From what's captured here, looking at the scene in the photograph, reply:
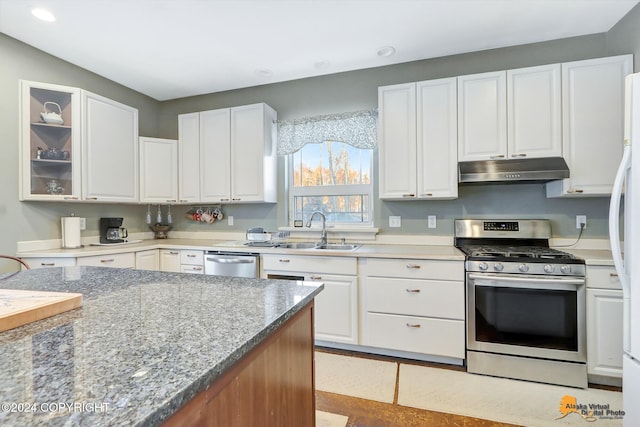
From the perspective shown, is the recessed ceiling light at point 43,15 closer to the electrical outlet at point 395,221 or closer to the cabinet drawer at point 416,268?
the cabinet drawer at point 416,268

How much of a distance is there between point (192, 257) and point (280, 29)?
2.23m

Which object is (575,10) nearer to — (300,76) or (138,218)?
(300,76)

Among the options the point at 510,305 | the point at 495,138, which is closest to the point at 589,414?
the point at 510,305

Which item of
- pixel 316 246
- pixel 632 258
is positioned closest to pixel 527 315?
pixel 632 258

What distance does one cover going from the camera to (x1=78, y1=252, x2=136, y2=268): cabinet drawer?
2459 mm

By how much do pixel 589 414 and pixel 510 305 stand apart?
681mm

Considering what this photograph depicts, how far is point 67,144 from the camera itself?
8.59 ft

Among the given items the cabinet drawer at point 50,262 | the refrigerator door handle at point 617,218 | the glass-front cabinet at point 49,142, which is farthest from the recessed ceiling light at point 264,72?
the refrigerator door handle at point 617,218

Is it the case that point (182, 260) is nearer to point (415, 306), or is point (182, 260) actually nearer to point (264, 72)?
point (264, 72)

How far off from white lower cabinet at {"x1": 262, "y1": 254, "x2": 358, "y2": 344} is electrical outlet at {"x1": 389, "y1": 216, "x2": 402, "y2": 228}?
0.73 m

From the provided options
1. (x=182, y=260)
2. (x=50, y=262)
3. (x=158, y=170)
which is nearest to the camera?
(x=50, y=262)

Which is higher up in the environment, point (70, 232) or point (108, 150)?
point (108, 150)

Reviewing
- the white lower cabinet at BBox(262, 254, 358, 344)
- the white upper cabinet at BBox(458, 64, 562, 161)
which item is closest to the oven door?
the white lower cabinet at BBox(262, 254, 358, 344)

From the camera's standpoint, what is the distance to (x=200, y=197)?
10.8ft
